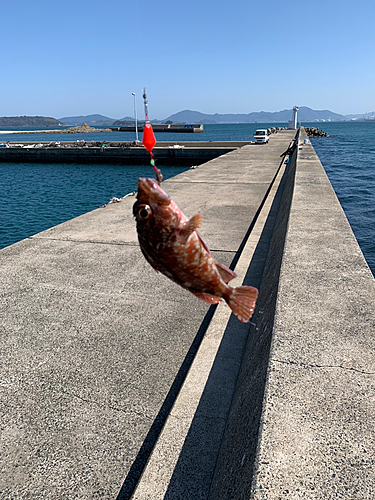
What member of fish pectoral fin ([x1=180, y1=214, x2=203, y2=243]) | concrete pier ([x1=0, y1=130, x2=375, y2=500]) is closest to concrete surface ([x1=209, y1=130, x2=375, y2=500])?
concrete pier ([x1=0, y1=130, x2=375, y2=500])

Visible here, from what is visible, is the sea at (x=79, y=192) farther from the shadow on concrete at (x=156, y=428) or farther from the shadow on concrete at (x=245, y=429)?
the shadow on concrete at (x=245, y=429)

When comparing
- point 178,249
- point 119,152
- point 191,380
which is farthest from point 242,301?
point 119,152

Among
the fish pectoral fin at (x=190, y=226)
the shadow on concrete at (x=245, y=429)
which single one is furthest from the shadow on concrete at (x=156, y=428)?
the fish pectoral fin at (x=190, y=226)

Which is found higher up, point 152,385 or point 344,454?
point 344,454

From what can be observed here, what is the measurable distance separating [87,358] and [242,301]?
4.31 meters

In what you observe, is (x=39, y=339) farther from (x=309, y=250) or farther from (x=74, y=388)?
(x=309, y=250)

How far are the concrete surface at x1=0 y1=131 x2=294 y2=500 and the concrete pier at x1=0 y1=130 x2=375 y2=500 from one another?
0.8 inches

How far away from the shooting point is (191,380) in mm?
4488

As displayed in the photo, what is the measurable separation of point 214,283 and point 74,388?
3997mm

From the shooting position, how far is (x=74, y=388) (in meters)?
4.61

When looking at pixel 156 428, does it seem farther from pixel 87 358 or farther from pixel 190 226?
pixel 190 226

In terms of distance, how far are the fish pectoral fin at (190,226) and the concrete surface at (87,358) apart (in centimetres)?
328

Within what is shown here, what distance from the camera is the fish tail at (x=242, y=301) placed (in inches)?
50.3

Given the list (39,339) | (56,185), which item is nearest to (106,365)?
(39,339)
